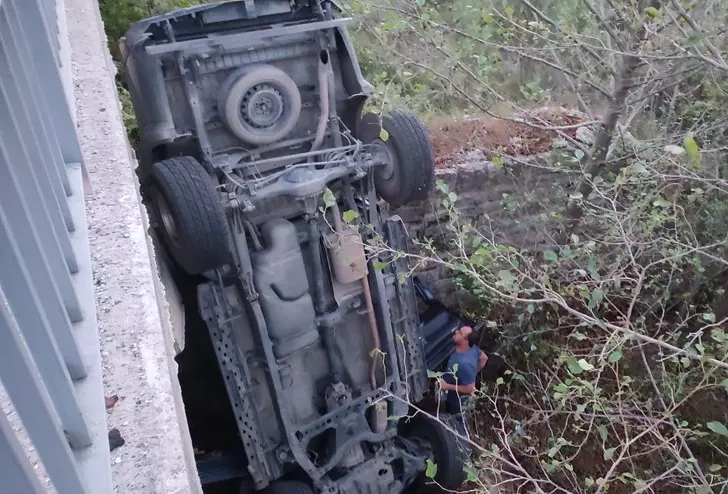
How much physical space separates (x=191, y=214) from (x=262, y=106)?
3.05 feet

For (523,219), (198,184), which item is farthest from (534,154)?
(198,184)

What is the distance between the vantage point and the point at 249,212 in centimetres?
354

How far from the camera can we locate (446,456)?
4.06m

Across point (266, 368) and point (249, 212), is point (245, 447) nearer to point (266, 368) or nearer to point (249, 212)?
point (266, 368)

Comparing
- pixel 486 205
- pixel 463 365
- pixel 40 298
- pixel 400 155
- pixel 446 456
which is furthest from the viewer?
pixel 486 205

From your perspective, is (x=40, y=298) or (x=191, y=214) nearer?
(x=40, y=298)

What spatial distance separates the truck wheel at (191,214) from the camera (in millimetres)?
3170

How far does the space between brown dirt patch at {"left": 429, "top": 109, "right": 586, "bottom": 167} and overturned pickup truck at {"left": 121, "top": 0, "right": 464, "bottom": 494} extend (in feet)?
4.99

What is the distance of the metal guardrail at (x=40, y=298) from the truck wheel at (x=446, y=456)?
3.14 m

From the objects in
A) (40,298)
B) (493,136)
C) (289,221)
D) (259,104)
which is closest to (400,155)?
(289,221)

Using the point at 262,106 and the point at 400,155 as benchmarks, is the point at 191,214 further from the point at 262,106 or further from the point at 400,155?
the point at 400,155

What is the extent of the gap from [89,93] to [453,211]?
6.00 ft

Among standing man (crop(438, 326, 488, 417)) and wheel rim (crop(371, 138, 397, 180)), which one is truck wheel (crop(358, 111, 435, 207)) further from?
standing man (crop(438, 326, 488, 417))

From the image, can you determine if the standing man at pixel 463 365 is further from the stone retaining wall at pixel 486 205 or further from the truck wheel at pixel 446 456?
the stone retaining wall at pixel 486 205
